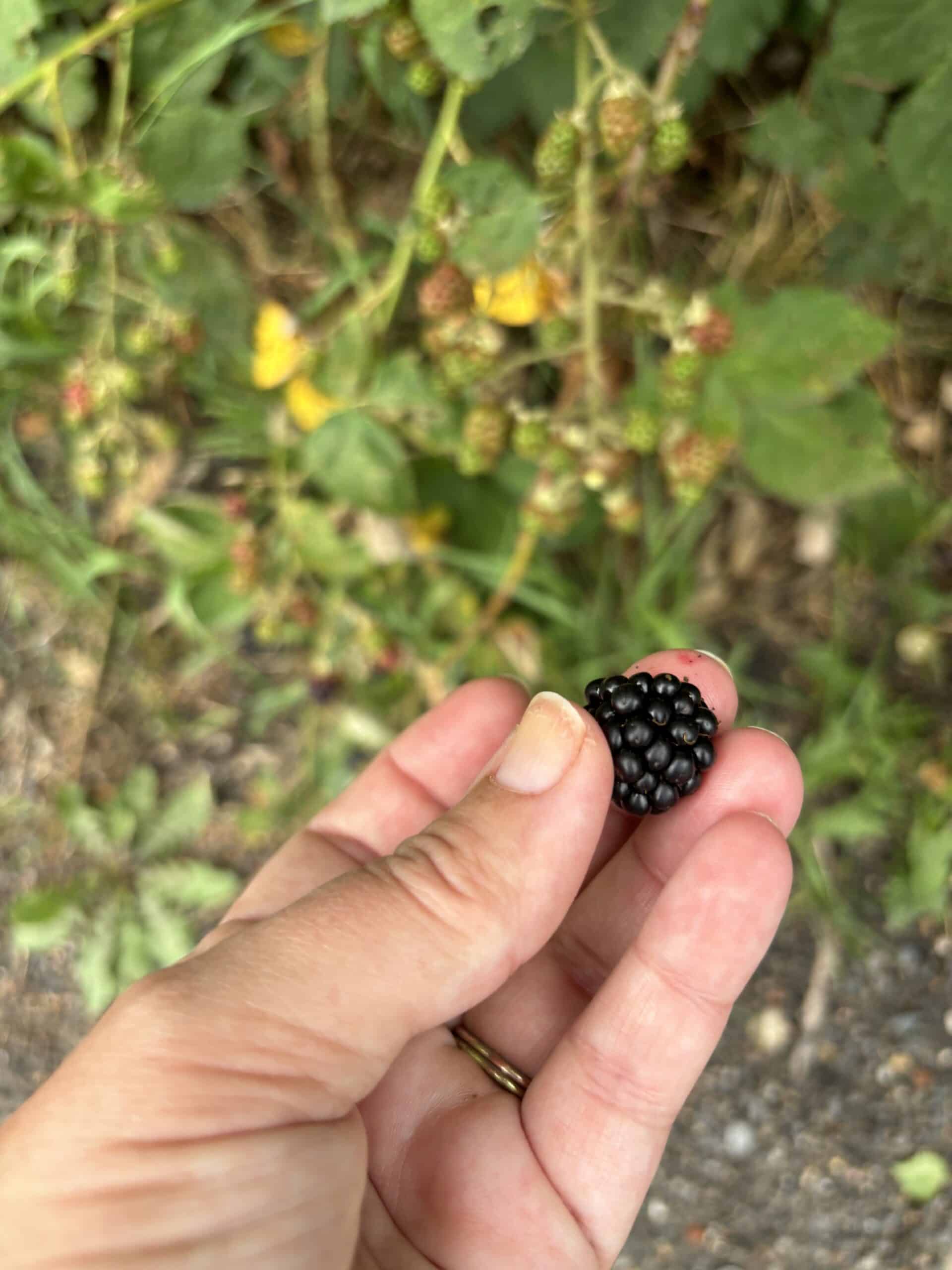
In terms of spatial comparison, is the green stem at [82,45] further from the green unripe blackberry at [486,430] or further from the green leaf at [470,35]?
the green unripe blackberry at [486,430]

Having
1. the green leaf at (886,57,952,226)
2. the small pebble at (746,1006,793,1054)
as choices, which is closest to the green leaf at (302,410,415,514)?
the green leaf at (886,57,952,226)

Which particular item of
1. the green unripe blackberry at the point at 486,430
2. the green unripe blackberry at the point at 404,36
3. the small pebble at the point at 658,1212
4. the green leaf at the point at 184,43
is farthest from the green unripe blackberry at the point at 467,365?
the small pebble at the point at 658,1212

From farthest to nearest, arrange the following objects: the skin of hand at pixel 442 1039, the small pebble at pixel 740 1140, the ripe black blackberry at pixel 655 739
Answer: the small pebble at pixel 740 1140, the ripe black blackberry at pixel 655 739, the skin of hand at pixel 442 1039

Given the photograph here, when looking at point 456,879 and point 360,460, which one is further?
point 360,460

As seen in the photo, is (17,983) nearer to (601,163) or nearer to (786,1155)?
(786,1155)

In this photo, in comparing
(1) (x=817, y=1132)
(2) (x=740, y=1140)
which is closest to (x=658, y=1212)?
(2) (x=740, y=1140)

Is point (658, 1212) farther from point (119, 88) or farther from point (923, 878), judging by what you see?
point (119, 88)

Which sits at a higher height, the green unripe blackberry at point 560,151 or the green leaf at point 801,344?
the green unripe blackberry at point 560,151

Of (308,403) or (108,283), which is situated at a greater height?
(108,283)
